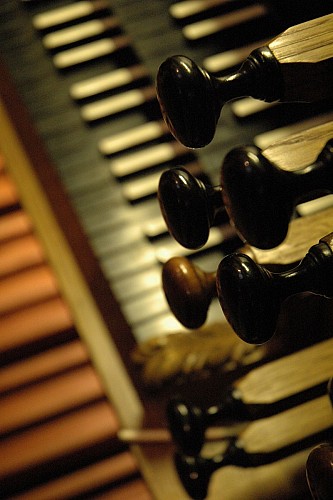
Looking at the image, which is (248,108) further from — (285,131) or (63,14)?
(63,14)

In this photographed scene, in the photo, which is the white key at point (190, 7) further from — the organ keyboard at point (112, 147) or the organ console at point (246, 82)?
the organ console at point (246, 82)

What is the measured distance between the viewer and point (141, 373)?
5.46ft

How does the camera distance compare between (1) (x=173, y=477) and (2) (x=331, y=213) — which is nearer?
(2) (x=331, y=213)

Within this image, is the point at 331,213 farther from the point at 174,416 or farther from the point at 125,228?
the point at 125,228

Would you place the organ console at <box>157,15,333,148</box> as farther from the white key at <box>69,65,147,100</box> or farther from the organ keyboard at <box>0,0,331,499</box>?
the white key at <box>69,65,147,100</box>

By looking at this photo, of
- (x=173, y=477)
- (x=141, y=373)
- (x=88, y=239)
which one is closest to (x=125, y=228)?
(x=88, y=239)

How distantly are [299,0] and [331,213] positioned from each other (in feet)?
3.40

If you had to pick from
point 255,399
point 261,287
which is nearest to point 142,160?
point 255,399

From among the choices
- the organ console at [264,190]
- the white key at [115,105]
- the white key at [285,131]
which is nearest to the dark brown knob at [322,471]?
the organ console at [264,190]

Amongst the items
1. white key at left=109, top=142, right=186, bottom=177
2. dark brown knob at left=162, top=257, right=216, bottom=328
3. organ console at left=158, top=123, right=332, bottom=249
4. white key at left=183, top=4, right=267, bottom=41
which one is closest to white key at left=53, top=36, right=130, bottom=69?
white key at left=183, top=4, right=267, bottom=41

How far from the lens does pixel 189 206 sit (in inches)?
32.7

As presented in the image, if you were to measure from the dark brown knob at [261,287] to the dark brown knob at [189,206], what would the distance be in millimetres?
81

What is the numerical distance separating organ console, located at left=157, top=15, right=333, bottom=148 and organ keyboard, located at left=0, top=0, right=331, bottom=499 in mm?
934

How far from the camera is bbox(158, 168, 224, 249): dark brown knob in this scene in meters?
0.83
